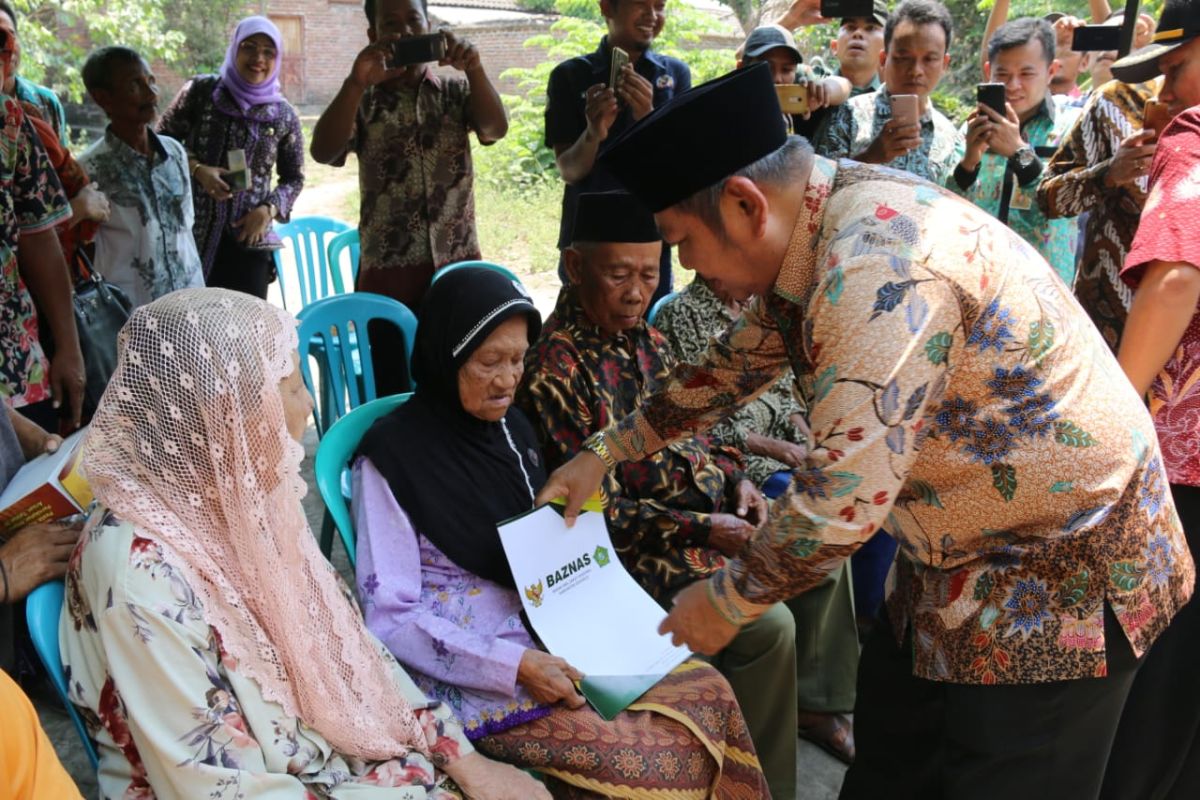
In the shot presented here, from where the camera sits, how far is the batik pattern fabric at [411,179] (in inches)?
148

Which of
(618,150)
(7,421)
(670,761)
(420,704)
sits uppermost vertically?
(618,150)

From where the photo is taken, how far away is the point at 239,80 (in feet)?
14.2

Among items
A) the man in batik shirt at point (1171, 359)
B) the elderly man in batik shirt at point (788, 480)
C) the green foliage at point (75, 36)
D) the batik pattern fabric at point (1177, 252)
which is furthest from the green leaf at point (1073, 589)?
the green foliage at point (75, 36)

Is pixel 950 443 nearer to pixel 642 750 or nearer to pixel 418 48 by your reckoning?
pixel 642 750

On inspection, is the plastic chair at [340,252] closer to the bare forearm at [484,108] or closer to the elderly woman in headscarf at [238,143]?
the elderly woman in headscarf at [238,143]

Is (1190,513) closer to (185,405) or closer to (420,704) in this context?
(420,704)

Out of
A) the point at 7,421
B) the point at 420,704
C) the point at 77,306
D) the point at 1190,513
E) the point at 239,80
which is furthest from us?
the point at 239,80

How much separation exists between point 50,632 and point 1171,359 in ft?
7.91

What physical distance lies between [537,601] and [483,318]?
0.68 m

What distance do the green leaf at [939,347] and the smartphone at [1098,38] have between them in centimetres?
334

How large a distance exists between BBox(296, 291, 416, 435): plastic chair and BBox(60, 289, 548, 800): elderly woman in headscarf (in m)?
1.70

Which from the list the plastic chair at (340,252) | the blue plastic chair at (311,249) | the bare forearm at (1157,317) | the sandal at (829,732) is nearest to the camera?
the bare forearm at (1157,317)

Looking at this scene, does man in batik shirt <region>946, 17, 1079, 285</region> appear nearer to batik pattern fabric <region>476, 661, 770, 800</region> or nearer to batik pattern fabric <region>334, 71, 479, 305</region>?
batik pattern fabric <region>334, 71, 479, 305</region>

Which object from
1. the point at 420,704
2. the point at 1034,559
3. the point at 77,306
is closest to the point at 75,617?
the point at 420,704
